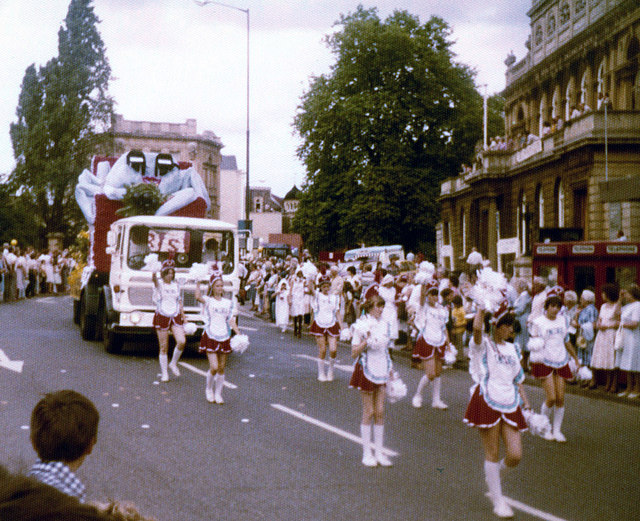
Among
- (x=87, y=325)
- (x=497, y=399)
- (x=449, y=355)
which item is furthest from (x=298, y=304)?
(x=497, y=399)

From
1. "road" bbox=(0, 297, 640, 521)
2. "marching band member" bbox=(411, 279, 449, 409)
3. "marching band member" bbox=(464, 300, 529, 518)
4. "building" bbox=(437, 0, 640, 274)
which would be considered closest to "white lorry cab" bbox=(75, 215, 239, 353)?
"road" bbox=(0, 297, 640, 521)

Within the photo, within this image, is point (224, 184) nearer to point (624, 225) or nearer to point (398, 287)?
point (624, 225)

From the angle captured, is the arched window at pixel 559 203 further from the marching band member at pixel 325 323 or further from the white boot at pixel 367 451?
the white boot at pixel 367 451

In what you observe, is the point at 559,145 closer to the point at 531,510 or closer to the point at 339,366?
the point at 339,366

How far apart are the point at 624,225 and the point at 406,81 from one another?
18943 millimetres

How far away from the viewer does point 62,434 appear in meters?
2.77

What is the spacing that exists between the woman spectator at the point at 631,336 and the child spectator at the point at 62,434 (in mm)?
10996

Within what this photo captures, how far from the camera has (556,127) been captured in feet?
118

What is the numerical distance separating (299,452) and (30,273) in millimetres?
29117

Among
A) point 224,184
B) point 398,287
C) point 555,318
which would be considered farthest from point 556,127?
point 224,184

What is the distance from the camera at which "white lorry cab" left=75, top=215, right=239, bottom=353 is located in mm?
15953

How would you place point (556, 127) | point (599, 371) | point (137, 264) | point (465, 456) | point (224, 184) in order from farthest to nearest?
point (224, 184)
point (556, 127)
point (137, 264)
point (599, 371)
point (465, 456)

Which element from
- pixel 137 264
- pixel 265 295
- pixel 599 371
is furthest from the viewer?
pixel 265 295

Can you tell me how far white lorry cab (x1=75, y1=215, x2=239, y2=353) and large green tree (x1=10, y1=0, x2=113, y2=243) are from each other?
4093 cm
